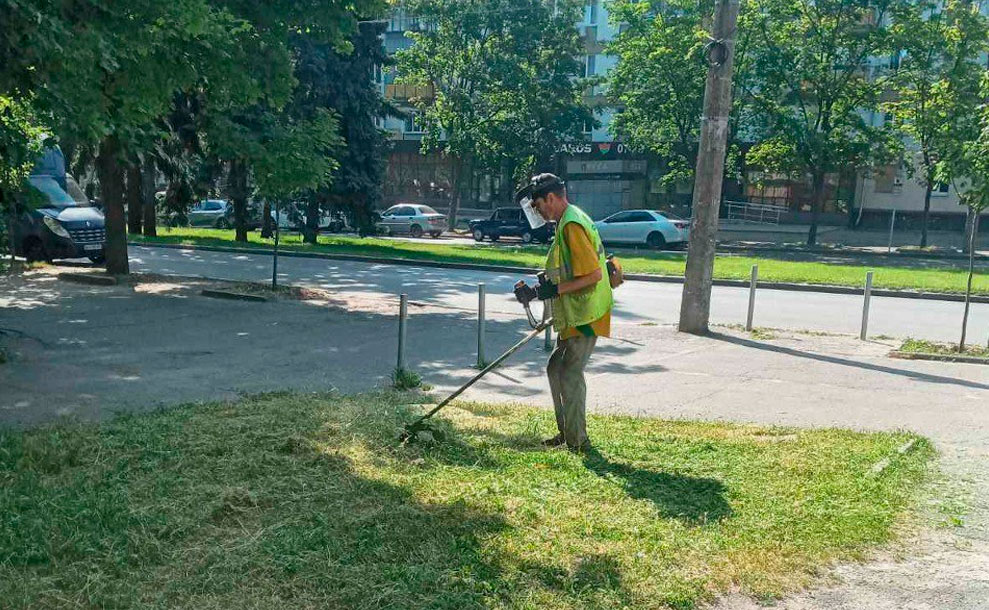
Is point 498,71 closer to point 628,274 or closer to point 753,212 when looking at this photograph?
point 753,212

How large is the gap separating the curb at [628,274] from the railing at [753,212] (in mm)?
28615

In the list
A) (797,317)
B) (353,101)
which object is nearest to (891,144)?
(353,101)

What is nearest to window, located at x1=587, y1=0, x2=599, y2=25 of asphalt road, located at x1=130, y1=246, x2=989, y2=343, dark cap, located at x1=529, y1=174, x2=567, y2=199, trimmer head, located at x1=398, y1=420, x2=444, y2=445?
asphalt road, located at x1=130, y1=246, x2=989, y2=343

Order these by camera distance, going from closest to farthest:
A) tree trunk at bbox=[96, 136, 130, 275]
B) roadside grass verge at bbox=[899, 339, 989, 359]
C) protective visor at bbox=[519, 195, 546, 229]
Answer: protective visor at bbox=[519, 195, 546, 229] → roadside grass verge at bbox=[899, 339, 989, 359] → tree trunk at bbox=[96, 136, 130, 275]

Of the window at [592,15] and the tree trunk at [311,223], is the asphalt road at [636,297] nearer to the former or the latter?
the tree trunk at [311,223]

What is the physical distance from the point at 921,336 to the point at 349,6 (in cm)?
1022

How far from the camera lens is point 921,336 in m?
14.0

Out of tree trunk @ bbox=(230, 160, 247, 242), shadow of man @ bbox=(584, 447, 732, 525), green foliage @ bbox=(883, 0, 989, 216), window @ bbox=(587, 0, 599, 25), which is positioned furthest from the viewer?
window @ bbox=(587, 0, 599, 25)

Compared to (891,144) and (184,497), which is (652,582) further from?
(891,144)

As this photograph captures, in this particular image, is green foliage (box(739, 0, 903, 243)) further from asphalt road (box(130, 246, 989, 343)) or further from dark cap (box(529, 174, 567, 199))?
dark cap (box(529, 174, 567, 199))

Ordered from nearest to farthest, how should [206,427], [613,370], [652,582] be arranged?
[652,582] → [206,427] → [613,370]

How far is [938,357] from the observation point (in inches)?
458

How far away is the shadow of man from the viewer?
5.23 m

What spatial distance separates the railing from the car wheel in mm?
15756
